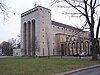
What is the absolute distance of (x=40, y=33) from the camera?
11238 centimetres

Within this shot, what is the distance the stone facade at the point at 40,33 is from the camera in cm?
11225

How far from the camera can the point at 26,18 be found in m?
128

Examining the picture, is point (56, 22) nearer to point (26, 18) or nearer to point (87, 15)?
point (26, 18)

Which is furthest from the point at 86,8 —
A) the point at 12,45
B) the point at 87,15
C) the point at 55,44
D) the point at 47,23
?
the point at 12,45

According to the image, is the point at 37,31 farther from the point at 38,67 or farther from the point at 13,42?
the point at 38,67

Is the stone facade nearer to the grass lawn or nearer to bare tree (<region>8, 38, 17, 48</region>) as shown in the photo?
bare tree (<region>8, 38, 17, 48</region>)

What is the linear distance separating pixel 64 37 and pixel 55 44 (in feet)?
28.2

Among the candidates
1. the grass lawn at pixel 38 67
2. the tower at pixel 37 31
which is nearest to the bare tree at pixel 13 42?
the tower at pixel 37 31

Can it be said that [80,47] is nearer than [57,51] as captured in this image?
Yes

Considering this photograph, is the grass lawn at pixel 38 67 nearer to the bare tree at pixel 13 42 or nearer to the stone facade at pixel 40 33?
the stone facade at pixel 40 33

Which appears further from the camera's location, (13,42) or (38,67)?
(13,42)

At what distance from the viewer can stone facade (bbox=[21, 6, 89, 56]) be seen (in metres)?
112

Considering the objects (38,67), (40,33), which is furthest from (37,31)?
(38,67)

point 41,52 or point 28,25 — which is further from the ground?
point 28,25
